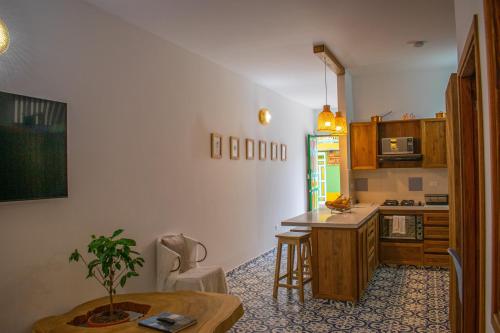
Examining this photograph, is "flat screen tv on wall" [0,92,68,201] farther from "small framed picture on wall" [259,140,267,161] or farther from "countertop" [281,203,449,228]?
"small framed picture on wall" [259,140,267,161]

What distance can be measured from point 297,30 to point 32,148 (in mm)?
2836

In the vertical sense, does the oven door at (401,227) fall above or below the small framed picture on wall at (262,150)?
below

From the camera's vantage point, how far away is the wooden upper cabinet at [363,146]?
21.5 ft

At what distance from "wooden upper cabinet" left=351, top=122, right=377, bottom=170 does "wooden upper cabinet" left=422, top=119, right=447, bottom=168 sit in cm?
73

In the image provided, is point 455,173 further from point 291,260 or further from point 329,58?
point 329,58

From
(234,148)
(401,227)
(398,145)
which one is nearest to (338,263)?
(401,227)

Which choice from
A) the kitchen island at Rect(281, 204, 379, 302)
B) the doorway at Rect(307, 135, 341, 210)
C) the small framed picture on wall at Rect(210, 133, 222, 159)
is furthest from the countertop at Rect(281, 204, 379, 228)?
the doorway at Rect(307, 135, 341, 210)

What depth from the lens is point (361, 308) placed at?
14.1 feet

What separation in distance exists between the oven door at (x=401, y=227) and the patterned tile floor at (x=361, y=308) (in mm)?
572

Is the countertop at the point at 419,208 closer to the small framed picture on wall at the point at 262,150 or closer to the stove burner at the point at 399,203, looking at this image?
the stove burner at the point at 399,203

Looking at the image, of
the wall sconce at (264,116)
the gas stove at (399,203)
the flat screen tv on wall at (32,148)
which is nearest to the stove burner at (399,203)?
the gas stove at (399,203)

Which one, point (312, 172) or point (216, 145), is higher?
point (216, 145)

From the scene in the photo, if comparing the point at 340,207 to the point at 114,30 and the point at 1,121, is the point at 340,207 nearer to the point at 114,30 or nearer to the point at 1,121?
the point at 114,30

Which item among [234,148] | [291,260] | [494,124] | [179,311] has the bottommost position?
[291,260]
